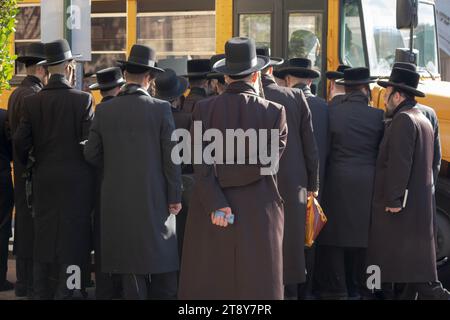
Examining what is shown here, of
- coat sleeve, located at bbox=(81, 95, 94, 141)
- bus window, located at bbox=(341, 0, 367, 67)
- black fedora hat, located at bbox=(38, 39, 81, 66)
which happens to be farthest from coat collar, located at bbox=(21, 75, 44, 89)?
bus window, located at bbox=(341, 0, 367, 67)

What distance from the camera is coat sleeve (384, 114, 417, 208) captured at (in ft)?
23.0

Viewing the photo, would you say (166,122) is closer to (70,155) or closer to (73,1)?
(70,155)

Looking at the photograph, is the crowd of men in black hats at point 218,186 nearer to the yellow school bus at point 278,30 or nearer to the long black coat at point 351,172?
the long black coat at point 351,172

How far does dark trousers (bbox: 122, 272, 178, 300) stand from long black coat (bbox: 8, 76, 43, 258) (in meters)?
1.30

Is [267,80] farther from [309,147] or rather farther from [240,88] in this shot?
[240,88]

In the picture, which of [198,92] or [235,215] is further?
A: [198,92]

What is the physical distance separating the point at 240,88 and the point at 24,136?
2.03 meters

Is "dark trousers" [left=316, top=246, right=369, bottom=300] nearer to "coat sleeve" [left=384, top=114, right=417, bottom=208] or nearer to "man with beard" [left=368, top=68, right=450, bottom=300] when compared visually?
"man with beard" [left=368, top=68, right=450, bottom=300]

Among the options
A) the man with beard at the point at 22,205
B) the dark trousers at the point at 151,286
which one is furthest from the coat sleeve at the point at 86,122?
the dark trousers at the point at 151,286

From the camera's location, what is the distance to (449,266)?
8.10 meters

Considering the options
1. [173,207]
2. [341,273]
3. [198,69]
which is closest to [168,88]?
[198,69]

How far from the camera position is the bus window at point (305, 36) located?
979 cm

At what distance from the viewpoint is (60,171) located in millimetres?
7051

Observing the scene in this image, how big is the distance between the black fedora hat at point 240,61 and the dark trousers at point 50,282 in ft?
7.09
